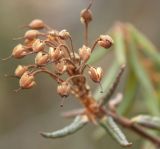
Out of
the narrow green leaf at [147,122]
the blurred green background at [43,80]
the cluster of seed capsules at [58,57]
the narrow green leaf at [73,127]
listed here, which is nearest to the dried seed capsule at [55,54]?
the cluster of seed capsules at [58,57]

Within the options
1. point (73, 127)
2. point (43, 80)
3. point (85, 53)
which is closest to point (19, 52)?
point (85, 53)

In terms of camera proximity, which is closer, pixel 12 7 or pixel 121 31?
pixel 121 31

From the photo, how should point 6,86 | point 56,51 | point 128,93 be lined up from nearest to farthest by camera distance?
point 56,51
point 128,93
point 6,86

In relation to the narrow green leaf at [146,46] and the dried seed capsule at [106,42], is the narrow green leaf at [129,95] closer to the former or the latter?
the narrow green leaf at [146,46]

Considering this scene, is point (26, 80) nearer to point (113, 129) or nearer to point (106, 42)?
point (106, 42)

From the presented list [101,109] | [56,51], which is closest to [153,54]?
[101,109]

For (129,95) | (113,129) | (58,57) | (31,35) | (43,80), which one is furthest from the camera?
(43,80)

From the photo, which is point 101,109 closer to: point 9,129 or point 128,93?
point 128,93
